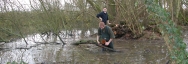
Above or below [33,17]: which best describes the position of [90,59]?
below

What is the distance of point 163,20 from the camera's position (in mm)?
5305

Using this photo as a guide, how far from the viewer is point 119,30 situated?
17.3 metres

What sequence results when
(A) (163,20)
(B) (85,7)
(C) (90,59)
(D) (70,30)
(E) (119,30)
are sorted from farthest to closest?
(D) (70,30) < (B) (85,7) < (E) (119,30) < (C) (90,59) < (A) (163,20)

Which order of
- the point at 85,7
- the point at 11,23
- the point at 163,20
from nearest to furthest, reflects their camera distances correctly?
the point at 163,20 → the point at 11,23 → the point at 85,7

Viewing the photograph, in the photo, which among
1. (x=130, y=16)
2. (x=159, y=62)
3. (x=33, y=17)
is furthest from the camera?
(x=130, y=16)

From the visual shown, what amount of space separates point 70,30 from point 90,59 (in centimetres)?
1238

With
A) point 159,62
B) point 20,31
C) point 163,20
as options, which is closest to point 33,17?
point 20,31

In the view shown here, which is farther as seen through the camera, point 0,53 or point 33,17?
point 33,17

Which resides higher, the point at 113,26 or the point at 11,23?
the point at 11,23

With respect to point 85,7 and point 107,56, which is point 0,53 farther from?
point 85,7

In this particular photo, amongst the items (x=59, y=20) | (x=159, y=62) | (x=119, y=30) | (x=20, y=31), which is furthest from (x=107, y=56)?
(x=59, y=20)

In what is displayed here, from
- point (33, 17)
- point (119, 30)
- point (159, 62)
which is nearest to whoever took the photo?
point (159, 62)

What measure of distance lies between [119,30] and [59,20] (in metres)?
3.60

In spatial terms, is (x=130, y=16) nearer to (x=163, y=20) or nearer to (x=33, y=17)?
(x=33, y=17)
